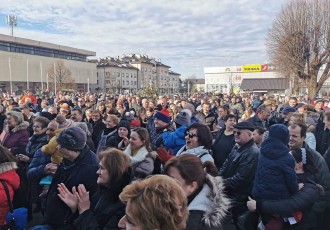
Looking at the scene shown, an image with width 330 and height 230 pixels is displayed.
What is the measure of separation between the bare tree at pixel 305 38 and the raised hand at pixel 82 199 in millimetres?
22326

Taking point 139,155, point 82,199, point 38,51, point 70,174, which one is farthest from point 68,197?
point 38,51

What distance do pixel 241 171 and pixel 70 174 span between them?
204 cm

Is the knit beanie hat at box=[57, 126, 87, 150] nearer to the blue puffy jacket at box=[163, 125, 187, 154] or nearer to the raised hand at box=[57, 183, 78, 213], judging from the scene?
the raised hand at box=[57, 183, 78, 213]

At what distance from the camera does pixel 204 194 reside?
2354 mm

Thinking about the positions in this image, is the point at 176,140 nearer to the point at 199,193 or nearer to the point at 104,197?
the point at 104,197

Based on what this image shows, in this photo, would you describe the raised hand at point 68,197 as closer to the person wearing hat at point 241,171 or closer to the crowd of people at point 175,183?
the crowd of people at point 175,183

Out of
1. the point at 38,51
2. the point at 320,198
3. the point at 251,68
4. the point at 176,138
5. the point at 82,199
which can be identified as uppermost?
the point at 38,51

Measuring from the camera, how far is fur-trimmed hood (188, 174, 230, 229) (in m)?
2.21

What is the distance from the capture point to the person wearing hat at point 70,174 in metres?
3.02

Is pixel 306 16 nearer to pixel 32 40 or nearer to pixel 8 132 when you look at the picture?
pixel 8 132

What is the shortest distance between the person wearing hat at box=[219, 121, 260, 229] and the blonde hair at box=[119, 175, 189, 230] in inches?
90.3

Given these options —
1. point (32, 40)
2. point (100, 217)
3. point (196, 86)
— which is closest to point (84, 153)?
point (100, 217)

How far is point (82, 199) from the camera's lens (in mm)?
2768

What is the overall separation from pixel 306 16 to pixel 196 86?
82556mm
